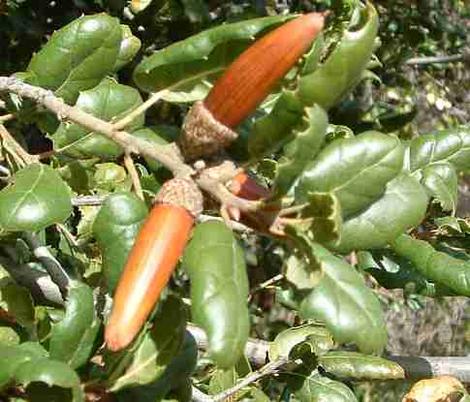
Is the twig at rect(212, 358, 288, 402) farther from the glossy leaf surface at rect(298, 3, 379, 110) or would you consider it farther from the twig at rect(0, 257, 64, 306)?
the glossy leaf surface at rect(298, 3, 379, 110)

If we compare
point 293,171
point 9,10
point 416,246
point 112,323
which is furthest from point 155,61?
point 9,10

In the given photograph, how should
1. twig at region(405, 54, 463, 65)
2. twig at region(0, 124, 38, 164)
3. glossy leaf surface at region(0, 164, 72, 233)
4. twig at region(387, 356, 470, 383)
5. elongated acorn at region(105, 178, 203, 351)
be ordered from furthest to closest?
twig at region(405, 54, 463, 65) < twig at region(387, 356, 470, 383) < twig at region(0, 124, 38, 164) < glossy leaf surface at region(0, 164, 72, 233) < elongated acorn at region(105, 178, 203, 351)

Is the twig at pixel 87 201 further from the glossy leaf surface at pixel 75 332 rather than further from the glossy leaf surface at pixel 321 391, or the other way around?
the glossy leaf surface at pixel 321 391

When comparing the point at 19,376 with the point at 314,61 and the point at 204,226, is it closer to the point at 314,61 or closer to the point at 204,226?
the point at 204,226

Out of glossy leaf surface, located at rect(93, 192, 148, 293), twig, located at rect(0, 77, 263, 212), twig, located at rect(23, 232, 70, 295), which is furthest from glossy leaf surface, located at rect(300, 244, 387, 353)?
twig, located at rect(23, 232, 70, 295)

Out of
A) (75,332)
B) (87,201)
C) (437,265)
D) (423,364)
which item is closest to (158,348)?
(75,332)
